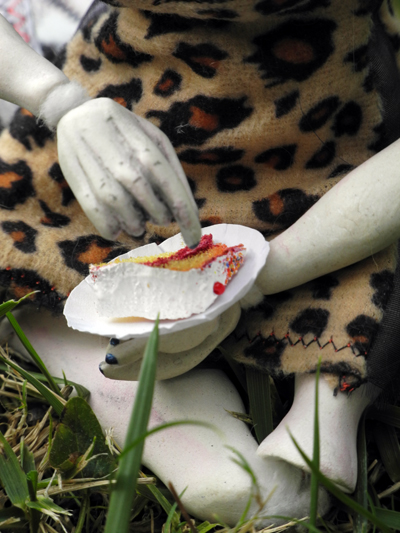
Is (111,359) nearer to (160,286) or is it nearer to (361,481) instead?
(160,286)

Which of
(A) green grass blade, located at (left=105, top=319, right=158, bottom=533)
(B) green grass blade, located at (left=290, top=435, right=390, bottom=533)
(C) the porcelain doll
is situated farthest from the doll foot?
(A) green grass blade, located at (left=105, top=319, right=158, bottom=533)

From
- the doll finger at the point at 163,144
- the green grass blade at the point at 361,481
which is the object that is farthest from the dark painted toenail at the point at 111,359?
the green grass blade at the point at 361,481

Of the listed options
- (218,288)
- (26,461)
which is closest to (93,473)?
(26,461)

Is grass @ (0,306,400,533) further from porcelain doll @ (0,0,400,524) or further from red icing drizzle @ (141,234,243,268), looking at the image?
red icing drizzle @ (141,234,243,268)

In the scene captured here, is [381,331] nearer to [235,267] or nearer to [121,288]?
[235,267]

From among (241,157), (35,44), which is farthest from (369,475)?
(35,44)

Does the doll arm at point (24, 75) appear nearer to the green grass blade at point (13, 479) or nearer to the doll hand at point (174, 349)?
the doll hand at point (174, 349)

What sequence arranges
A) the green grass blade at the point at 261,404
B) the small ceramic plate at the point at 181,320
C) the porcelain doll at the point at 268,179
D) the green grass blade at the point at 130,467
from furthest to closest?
the green grass blade at the point at 261,404
the porcelain doll at the point at 268,179
the small ceramic plate at the point at 181,320
the green grass blade at the point at 130,467

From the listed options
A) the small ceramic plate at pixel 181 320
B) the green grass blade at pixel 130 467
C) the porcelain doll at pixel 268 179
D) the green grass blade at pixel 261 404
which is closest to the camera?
the green grass blade at pixel 130 467
